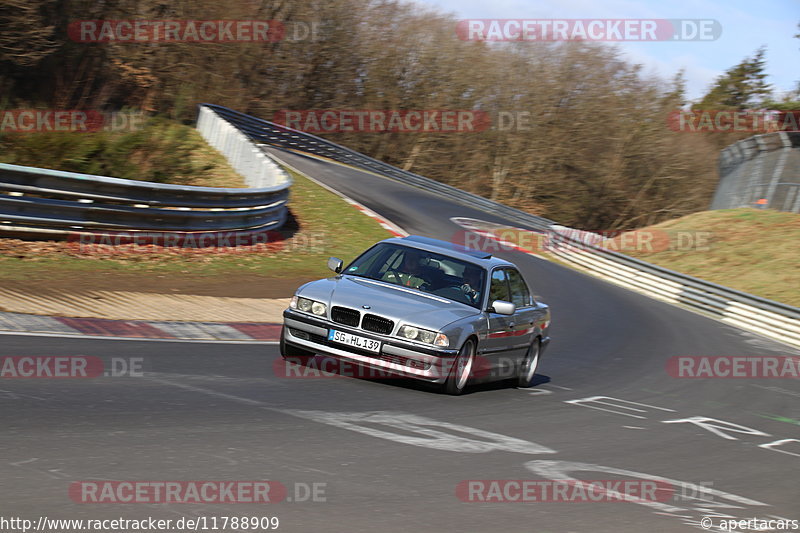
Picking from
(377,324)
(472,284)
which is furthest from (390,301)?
(472,284)

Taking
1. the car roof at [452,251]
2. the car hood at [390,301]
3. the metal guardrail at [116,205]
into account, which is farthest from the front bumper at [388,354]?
the metal guardrail at [116,205]

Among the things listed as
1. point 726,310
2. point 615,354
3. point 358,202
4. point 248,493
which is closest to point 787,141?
point 726,310

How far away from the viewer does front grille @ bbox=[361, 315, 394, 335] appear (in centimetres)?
823

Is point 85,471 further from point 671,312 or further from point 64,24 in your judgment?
point 64,24

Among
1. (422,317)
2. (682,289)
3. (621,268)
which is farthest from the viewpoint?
(621,268)

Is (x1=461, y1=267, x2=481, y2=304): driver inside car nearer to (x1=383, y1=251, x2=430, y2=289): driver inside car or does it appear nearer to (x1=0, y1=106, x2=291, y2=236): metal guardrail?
(x1=383, y1=251, x2=430, y2=289): driver inside car

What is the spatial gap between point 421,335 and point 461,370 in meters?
0.70

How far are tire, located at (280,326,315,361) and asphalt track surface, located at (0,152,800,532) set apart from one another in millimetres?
217

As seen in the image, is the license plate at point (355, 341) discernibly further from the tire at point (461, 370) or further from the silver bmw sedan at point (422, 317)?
the tire at point (461, 370)

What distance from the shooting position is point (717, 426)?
374 inches

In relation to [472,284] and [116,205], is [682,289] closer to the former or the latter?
[116,205]

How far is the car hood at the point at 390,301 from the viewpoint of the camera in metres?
8.31

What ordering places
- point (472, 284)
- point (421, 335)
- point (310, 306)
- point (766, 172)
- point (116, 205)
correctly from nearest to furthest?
point (421, 335) → point (310, 306) → point (472, 284) → point (116, 205) → point (766, 172)

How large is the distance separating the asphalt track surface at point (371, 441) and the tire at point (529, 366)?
15cm
